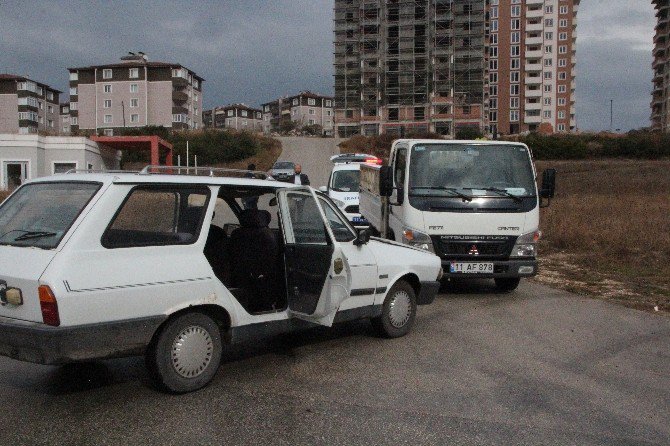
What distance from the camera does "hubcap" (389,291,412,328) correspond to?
Result: 746 cm

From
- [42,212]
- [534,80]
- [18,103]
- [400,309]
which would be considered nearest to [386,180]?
[400,309]

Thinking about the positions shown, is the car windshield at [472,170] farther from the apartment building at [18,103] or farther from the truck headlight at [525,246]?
the apartment building at [18,103]

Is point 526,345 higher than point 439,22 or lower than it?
lower

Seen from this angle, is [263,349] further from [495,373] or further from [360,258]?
[495,373]

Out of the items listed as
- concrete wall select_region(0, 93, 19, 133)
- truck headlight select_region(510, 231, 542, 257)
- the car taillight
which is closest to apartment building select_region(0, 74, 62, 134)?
concrete wall select_region(0, 93, 19, 133)

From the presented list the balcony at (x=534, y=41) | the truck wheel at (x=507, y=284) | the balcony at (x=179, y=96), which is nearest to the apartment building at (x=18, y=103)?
the balcony at (x=179, y=96)

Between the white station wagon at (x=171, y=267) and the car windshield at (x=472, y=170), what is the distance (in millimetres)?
3576

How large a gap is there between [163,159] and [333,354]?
49.0 m

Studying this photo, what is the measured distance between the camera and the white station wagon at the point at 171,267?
15.3 ft

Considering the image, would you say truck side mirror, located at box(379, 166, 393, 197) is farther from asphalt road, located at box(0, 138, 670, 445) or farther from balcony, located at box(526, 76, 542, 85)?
balcony, located at box(526, 76, 542, 85)

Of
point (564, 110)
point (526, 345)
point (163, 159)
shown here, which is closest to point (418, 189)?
point (526, 345)

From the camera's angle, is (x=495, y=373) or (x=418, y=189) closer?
(x=495, y=373)

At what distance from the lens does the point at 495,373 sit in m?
6.12

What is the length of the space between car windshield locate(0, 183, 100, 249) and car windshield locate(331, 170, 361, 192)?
45.0 ft
